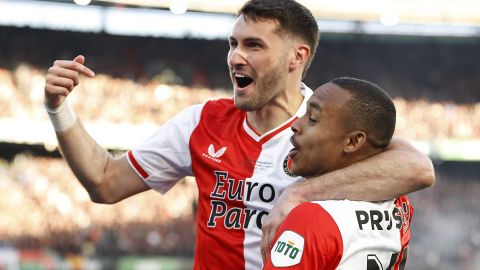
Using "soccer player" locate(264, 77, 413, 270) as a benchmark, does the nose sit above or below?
above

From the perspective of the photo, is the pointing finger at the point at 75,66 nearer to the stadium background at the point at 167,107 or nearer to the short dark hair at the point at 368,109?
the short dark hair at the point at 368,109

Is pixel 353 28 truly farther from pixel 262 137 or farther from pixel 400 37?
pixel 262 137

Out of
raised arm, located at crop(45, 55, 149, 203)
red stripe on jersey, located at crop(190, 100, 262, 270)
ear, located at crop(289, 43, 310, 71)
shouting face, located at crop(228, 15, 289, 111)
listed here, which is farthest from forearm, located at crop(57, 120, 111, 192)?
ear, located at crop(289, 43, 310, 71)

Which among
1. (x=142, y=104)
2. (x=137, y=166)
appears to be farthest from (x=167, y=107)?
(x=137, y=166)

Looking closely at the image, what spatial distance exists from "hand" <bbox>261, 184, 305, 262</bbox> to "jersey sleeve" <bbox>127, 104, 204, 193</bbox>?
0.93 metres

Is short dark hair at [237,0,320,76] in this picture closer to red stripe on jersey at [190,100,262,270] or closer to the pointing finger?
red stripe on jersey at [190,100,262,270]

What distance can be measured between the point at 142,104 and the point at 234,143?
752 inches

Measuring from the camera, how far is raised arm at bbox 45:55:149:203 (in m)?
3.02

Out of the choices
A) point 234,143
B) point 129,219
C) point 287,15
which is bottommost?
point 129,219

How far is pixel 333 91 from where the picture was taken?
2.35 m

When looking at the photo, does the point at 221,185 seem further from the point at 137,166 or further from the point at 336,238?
the point at 336,238

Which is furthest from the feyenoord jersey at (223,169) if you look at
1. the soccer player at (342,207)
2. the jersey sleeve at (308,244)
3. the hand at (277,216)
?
the jersey sleeve at (308,244)

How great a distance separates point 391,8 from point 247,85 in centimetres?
1967

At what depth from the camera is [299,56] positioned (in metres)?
3.33
